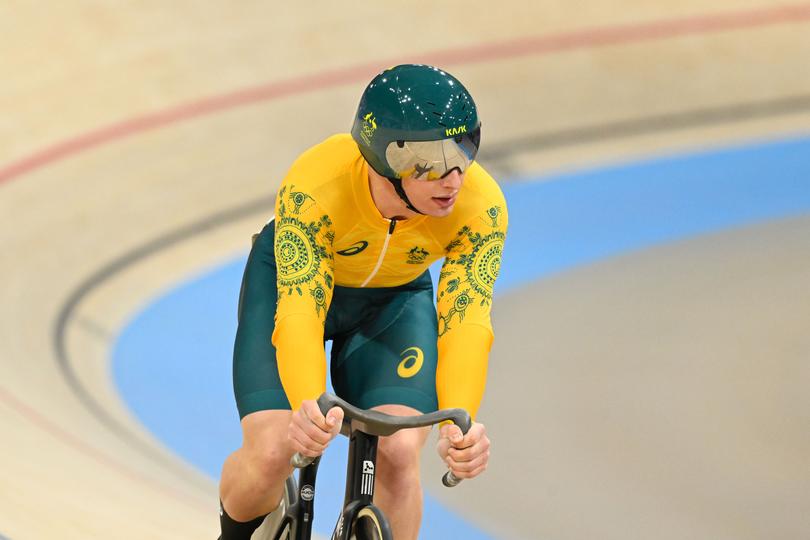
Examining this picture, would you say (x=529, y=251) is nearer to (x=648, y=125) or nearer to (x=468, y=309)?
(x=648, y=125)

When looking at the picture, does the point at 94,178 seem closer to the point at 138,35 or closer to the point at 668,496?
the point at 138,35

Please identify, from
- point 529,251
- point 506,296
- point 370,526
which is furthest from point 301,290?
point 529,251

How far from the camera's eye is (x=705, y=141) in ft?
24.1

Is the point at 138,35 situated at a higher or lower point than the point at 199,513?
higher

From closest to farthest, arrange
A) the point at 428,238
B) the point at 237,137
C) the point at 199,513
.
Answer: the point at 428,238, the point at 199,513, the point at 237,137

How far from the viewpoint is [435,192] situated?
245 cm

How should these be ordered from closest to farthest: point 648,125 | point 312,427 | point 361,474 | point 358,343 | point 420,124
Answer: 1. point 312,427
2. point 420,124
3. point 361,474
4. point 358,343
5. point 648,125

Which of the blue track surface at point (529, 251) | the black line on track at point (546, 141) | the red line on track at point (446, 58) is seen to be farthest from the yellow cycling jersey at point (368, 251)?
the red line on track at point (446, 58)

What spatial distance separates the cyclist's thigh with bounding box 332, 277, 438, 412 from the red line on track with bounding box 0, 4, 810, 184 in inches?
139

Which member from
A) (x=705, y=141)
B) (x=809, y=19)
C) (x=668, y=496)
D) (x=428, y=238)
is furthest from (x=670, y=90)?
(x=428, y=238)

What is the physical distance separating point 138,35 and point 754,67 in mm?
3579

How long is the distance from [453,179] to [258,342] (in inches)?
23.3

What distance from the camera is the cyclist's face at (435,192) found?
243 cm

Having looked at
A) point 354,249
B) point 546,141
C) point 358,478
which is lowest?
point 358,478
